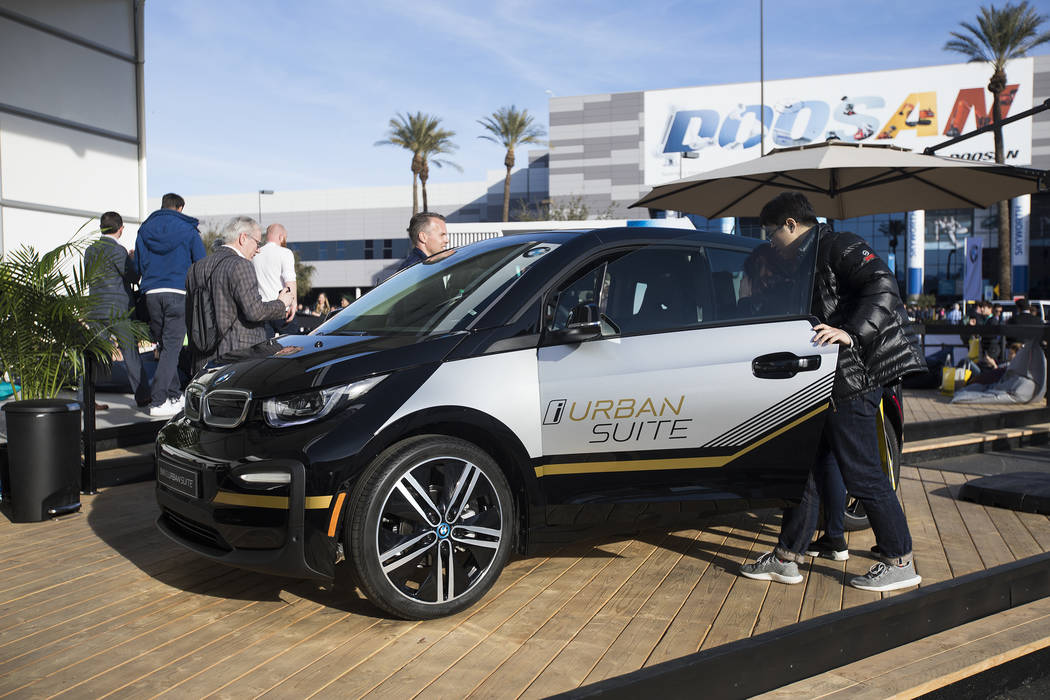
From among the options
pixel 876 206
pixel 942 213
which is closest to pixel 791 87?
pixel 942 213

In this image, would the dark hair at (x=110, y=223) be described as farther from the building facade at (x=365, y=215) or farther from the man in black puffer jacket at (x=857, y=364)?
the building facade at (x=365, y=215)

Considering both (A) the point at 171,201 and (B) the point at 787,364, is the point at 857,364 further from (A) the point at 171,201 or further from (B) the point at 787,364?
(A) the point at 171,201

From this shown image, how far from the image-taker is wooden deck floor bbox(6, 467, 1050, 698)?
3092 mm

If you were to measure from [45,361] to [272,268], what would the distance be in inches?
96.4

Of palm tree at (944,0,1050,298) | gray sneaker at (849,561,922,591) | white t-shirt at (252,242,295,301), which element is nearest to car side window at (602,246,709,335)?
gray sneaker at (849,561,922,591)

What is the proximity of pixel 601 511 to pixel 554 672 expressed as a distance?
3.10 feet

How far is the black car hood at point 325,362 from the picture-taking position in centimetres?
351

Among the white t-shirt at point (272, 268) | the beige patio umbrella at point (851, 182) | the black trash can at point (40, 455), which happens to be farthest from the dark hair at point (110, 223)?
the beige patio umbrella at point (851, 182)

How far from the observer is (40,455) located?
5156 mm

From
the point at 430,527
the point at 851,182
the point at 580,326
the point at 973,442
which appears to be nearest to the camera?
the point at 430,527

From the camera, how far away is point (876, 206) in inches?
397

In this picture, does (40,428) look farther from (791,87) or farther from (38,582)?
(791,87)

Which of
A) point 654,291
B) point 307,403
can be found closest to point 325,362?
point 307,403

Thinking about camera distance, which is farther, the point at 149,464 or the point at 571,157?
the point at 571,157
